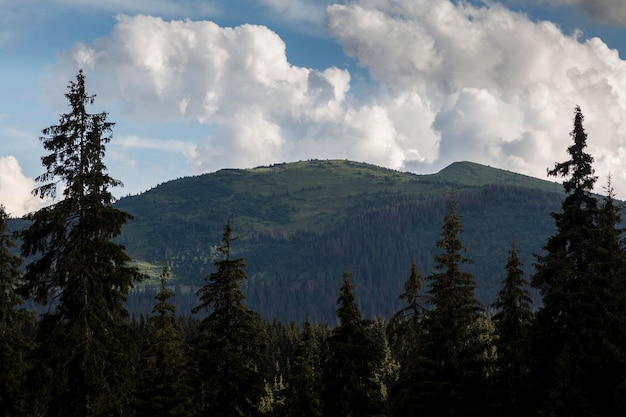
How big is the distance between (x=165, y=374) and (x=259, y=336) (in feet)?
19.4

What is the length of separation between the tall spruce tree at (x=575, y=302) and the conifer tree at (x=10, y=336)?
24709mm

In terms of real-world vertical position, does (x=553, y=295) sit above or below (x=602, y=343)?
above

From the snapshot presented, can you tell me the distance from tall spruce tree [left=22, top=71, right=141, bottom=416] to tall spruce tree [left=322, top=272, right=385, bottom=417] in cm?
1480

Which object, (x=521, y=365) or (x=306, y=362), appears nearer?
(x=521, y=365)

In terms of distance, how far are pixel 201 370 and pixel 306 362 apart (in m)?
10.5

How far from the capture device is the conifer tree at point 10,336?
101 feet

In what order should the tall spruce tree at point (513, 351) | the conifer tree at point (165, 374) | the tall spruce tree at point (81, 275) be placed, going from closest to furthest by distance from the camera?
the tall spruce tree at point (81, 275)
the tall spruce tree at point (513, 351)
the conifer tree at point (165, 374)

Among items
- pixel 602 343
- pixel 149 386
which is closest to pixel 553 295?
pixel 602 343

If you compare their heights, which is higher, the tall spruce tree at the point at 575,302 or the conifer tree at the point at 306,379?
the tall spruce tree at the point at 575,302

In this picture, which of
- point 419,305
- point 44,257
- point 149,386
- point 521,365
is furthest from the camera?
point 419,305

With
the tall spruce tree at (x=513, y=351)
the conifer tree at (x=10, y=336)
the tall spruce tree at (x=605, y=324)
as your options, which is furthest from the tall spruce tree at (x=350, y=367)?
the conifer tree at (x=10, y=336)

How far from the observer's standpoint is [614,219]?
101ft

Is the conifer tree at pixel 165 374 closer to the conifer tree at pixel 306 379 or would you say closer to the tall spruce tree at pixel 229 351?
the tall spruce tree at pixel 229 351

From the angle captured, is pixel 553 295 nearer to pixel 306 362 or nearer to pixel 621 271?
pixel 621 271
